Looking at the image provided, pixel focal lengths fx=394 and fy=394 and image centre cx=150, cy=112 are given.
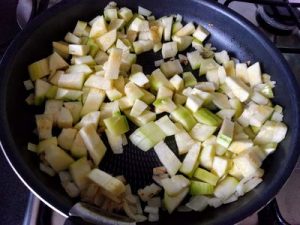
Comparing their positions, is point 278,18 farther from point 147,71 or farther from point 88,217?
point 88,217

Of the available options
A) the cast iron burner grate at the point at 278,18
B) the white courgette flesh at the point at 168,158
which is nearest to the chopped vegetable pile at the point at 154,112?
the white courgette flesh at the point at 168,158

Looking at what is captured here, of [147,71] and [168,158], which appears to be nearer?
[168,158]

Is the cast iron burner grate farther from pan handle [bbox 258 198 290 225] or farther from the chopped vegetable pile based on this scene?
pan handle [bbox 258 198 290 225]

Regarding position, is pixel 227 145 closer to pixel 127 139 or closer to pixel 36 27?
pixel 127 139

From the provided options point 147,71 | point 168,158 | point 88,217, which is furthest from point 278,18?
point 88,217

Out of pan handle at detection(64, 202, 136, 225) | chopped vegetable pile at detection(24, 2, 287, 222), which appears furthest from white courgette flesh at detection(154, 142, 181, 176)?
pan handle at detection(64, 202, 136, 225)
